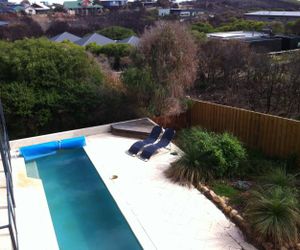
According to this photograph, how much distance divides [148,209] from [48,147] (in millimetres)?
4504

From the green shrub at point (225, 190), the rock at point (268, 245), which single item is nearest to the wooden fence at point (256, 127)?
the green shrub at point (225, 190)

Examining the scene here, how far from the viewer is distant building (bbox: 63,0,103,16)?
77244 millimetres

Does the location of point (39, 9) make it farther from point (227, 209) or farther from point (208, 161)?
point (227, 209)

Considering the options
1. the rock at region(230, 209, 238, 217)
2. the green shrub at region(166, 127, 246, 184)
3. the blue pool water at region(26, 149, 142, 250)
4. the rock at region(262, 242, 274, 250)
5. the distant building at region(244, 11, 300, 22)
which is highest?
the distant building at region(244, 11, 300, 22)

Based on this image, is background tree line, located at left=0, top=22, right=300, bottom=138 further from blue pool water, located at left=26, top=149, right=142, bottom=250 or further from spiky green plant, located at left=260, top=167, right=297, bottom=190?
spiky green plant, located at left=260, top=167, right=297, bottom=190

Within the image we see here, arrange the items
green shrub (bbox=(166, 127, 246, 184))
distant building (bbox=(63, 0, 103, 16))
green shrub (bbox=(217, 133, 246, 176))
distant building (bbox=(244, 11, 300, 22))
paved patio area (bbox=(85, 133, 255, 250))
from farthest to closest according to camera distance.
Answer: distant building (bbox=(63, 0, 103, 16)) < distant building (bbox=(244, 11, 300, 22)) < green shrub (bbox=(217, 133, 246, 176)) < green shrub (bbox=(166, 127, 246, 184)) < paved patio area (bbox=(85, 133, 255, 250))

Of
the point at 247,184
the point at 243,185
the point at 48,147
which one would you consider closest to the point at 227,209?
the point at 243,185

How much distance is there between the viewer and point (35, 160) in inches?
365

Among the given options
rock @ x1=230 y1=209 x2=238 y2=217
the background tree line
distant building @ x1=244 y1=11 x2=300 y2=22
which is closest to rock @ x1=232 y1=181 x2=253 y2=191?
rock @ x1=230 y1=209 x2=238 y2=217

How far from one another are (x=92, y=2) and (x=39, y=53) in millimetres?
83804

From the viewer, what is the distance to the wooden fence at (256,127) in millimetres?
8102

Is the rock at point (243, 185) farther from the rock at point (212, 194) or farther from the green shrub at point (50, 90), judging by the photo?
the green shrub at point (50, 90)

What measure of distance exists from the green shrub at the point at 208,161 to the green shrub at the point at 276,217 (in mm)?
1814

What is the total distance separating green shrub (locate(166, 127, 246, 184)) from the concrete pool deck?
0.36 metres
